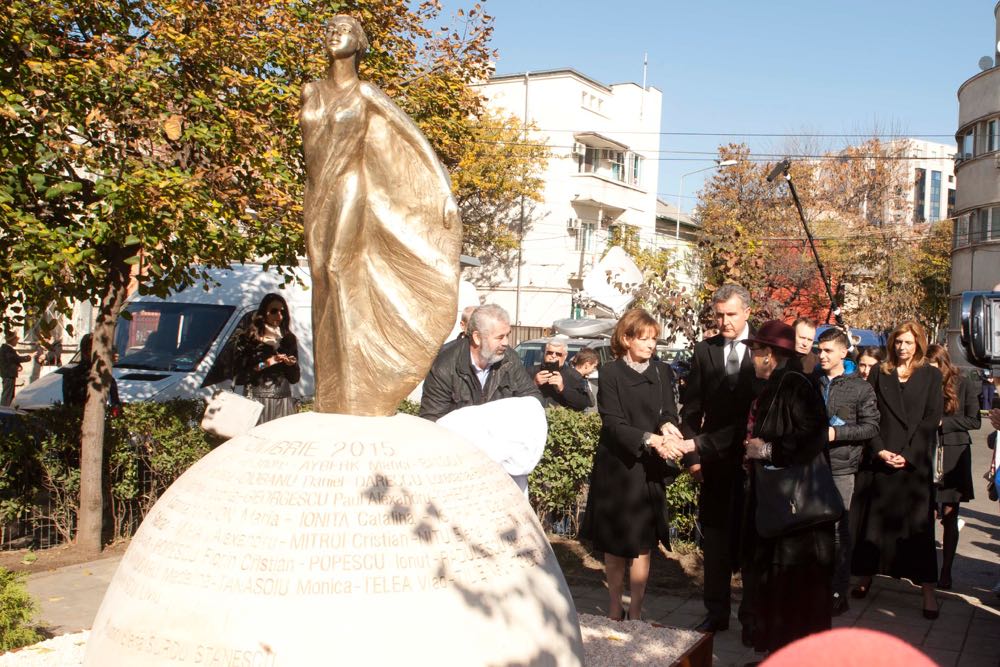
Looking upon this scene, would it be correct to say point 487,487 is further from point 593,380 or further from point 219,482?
point 593,380

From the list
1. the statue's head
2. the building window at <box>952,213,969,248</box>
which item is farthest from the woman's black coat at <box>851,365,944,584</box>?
the building window at <box>952,213,969,248</box>

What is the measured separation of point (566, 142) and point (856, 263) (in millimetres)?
13187

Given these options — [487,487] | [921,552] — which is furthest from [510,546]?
[921,552]

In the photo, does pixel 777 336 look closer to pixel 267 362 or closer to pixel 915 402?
pixel 915 402

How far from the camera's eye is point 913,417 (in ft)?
22.3

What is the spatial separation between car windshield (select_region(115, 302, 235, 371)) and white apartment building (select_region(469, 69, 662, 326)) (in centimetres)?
2505

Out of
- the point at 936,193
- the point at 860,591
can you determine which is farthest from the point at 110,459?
the point at 936,193

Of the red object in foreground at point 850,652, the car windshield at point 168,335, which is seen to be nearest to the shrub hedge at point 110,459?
the car windshield at point 168,335

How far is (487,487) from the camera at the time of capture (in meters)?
3.81

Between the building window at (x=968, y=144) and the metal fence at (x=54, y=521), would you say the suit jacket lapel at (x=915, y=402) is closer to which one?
the metal fence at (x=54, y=521)

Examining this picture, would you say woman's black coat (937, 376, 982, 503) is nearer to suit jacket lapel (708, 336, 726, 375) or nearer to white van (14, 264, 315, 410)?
suit jacket lapel (708, 336, 726, 375)

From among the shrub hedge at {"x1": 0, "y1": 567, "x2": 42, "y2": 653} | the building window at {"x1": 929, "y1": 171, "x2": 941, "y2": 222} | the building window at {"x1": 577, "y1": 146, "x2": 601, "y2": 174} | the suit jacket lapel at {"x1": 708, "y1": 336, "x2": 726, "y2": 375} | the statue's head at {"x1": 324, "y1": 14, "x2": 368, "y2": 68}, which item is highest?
the building window at {"x1": 929, "y1": 171, "x2": 941, "y2": 222}

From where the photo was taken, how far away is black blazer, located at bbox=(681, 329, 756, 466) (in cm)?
574

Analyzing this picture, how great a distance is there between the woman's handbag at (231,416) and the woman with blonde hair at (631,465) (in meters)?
2.99
